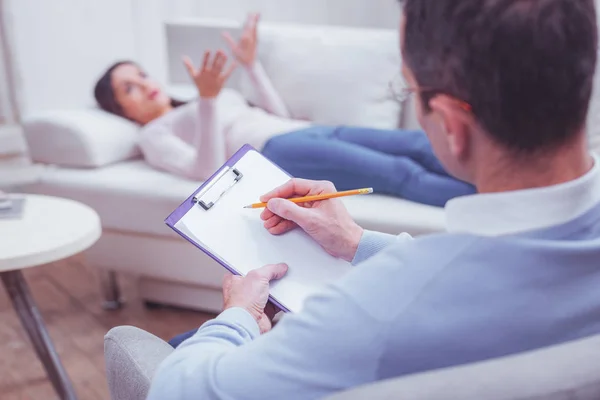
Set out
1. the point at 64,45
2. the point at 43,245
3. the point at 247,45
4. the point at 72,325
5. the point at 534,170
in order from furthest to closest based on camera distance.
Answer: the point at 64,45 → the point at 247,45 → the point at 72,325 → the point at 43,245 → the point at 534,170

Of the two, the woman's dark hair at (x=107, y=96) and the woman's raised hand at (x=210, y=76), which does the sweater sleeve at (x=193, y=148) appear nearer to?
Answer: the woman's raised hand at (x=210, y=76)

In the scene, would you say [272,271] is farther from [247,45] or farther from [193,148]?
[247,45]

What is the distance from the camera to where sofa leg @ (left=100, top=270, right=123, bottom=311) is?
7.69 feet

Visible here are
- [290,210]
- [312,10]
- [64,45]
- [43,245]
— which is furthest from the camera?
[312,10]

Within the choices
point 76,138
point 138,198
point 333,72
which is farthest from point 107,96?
point 333,72

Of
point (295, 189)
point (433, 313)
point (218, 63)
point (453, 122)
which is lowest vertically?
point (218, 63)

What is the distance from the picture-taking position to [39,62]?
3.09 m

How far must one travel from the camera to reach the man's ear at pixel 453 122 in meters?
0.60

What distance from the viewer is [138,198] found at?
2146 millimetres

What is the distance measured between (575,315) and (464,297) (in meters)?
0.10

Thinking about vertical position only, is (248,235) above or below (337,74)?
above

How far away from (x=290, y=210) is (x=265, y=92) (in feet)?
4.99

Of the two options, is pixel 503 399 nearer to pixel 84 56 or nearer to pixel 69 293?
pixel 69 293

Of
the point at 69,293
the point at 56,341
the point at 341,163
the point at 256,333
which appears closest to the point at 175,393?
the point at 256,333
